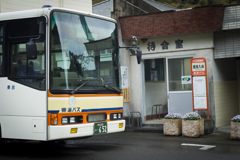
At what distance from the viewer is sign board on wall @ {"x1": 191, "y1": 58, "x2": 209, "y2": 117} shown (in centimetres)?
1221

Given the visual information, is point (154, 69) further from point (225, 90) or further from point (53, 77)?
point (53, 77)

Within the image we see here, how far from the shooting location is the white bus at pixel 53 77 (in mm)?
7637

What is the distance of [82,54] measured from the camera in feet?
26.5

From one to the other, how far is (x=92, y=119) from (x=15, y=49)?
7.55 ft

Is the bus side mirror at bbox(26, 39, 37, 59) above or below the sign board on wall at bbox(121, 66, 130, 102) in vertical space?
above

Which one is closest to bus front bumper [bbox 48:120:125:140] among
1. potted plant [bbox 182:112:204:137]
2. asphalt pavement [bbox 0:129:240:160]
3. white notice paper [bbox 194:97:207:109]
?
asphalt pavement [bbox 0:129:240:160]

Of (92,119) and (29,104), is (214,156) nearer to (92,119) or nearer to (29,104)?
(92,119)

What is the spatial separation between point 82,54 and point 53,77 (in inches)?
34.5

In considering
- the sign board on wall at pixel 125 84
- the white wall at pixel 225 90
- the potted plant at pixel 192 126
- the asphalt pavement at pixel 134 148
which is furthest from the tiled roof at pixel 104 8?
the potted plant at pixel 192 126

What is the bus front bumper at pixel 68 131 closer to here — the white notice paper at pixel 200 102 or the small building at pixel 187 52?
the white notice paper at pixel 200 102

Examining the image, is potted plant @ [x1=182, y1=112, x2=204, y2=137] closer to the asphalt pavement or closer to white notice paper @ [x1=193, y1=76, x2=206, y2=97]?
the asphalt pavement

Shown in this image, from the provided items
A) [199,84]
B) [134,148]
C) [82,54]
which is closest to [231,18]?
[199,84]

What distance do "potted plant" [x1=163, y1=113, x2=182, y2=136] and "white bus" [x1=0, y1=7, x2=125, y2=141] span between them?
3500 millimetres

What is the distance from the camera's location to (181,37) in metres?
13.8
